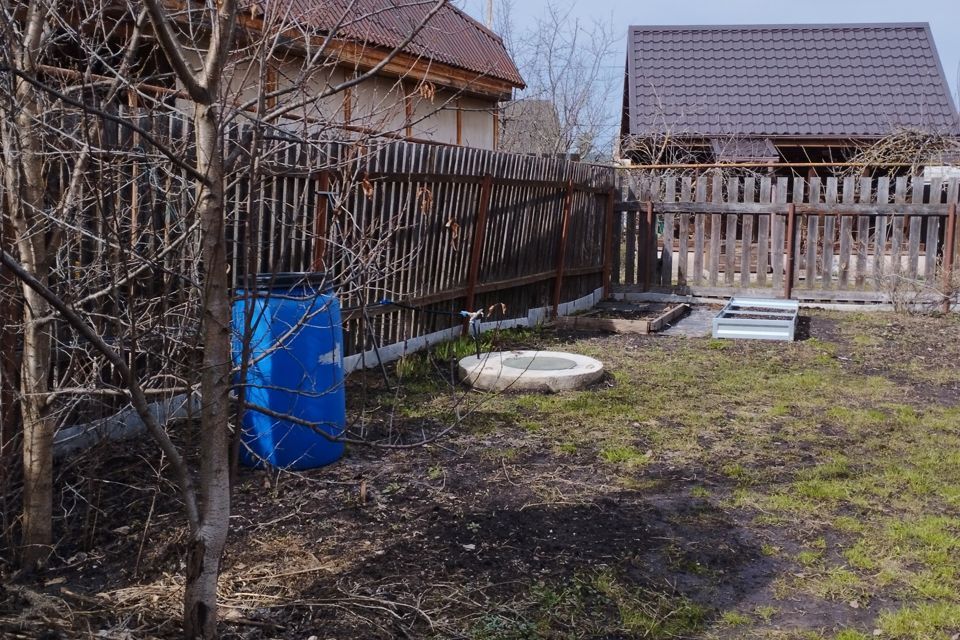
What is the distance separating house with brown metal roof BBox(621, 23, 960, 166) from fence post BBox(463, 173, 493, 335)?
8.87 meters

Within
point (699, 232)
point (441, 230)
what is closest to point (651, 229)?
point (699, 232)

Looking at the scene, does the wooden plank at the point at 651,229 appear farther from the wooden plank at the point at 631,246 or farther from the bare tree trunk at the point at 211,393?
the bare tree trunk at the point at 211,393

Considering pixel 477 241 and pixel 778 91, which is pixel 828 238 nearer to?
pixel 477 241

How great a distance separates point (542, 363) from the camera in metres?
7.05

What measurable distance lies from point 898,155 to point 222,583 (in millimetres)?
14881

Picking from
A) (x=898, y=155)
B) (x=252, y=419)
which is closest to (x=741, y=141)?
(x=898, y=155)

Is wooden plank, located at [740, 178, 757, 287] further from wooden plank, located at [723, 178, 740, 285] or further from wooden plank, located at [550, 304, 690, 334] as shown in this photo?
wooden plank, located at [550, 304, 690, 334]

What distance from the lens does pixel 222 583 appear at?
3.24m

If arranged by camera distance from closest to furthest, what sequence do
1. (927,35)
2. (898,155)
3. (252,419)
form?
(252,419) < (898,155) < (927,35)

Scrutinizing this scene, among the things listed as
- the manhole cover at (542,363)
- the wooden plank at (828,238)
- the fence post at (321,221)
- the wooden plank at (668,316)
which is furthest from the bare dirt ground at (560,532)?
the wooden plank at (828,238)

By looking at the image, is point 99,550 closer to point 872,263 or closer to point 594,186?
point 594,186

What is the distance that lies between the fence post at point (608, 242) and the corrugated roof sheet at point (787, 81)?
5710 mm

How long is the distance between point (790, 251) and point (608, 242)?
2.21 metres

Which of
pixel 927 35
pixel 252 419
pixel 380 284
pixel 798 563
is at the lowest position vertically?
pixel 798 563
